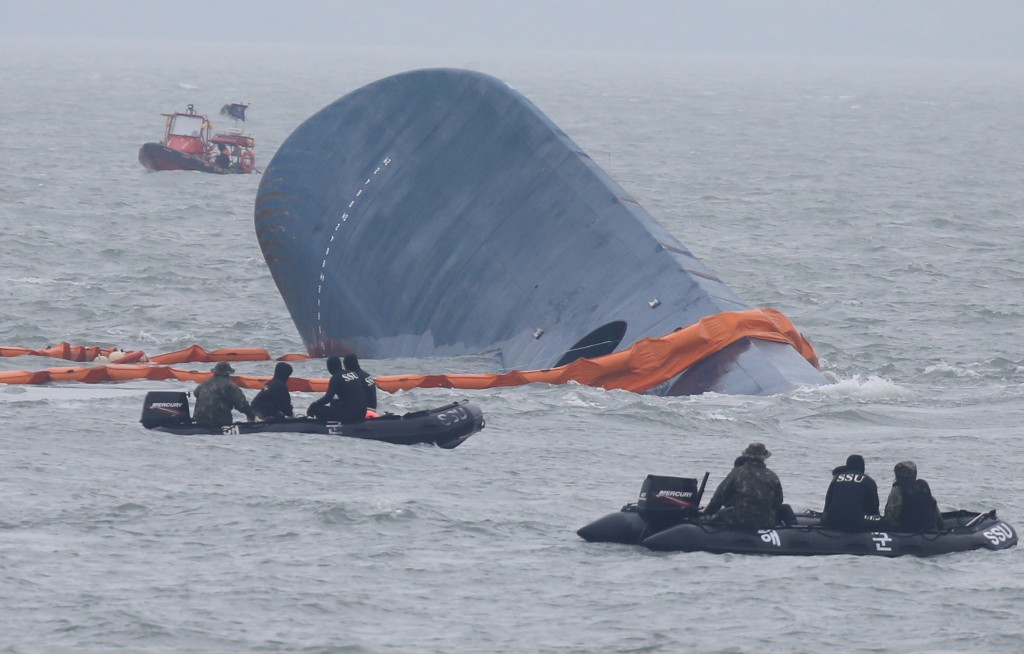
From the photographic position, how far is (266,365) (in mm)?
33469

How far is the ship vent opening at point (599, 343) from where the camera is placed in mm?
32222

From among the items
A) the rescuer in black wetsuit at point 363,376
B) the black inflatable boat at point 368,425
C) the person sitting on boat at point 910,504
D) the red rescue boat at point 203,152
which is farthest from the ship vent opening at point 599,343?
the red rescue boat at point 203,152

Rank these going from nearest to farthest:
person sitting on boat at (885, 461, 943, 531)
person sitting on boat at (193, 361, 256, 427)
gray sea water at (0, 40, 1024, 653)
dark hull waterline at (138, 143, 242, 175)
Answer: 1. gray sea water at (0, 40, 1024, 653)
2. person sitting on boat at (885, 461, 943, 531)
3. person sitting on boat at (193, 361, 256, 427)
4. dark hull waterline at (138, 143, 242, 175)

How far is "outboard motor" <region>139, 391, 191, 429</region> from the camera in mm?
24906

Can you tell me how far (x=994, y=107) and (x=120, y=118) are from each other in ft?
303

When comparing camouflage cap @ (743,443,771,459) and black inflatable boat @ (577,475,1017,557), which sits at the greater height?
camouflage cap @ (743,443,771,459)

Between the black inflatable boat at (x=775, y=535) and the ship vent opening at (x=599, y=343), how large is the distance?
1248 cm

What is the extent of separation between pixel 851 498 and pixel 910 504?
0.72 meters

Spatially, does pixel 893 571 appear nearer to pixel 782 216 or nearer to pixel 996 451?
pixel 996 451

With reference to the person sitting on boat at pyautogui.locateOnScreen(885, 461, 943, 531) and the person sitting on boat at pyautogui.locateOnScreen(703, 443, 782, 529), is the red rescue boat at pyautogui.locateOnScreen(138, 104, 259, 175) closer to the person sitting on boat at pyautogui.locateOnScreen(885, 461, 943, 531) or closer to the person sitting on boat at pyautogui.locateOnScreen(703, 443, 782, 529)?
the person sitting on boat at pyautogui.locateOnScreen(703, 443, 782, 529)

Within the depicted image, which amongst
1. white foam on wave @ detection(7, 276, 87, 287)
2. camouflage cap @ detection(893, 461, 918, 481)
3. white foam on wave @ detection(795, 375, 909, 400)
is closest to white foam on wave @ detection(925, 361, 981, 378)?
white foam on wave @ detection(795, 375, 909, 400)

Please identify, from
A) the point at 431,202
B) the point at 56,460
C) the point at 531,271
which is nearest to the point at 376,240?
the point at 431,202

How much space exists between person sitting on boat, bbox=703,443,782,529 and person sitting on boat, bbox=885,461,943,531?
1.32m

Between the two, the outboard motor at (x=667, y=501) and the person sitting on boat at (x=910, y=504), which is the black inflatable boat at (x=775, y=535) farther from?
the person sitting on boat at (x=910, y=504)
